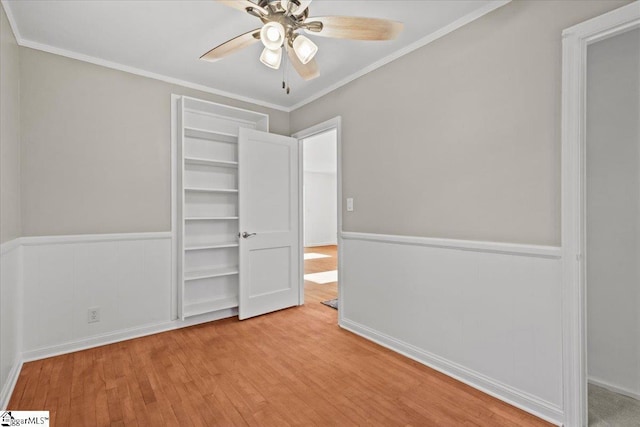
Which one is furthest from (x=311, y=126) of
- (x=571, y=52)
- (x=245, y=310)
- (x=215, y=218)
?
(x=571, y=52)

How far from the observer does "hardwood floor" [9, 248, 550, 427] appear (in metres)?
1.77

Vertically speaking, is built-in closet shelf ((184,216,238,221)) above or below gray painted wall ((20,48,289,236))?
below

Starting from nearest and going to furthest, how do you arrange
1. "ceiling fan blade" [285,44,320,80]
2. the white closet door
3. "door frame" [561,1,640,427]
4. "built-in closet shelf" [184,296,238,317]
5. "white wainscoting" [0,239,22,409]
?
1. "door frame" [561,1,640,427]
2. "white wainscoting" [0,239,22,409]
3. "ceiling fan blade" [285,44,320,80]
4. "built-in closet shelf" [184,296,238,317]
5. the white closet door

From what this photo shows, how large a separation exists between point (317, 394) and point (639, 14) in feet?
8.73

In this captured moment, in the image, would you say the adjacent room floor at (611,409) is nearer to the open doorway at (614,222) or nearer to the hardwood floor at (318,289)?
the open doorway at (614,222)

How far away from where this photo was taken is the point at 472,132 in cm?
211

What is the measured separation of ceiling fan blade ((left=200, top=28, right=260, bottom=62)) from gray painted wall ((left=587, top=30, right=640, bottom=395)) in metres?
2.20

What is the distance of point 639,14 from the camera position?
1452 millimetres

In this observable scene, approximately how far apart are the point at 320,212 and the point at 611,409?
9.08m

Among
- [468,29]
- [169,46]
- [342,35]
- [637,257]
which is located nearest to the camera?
[342,35]

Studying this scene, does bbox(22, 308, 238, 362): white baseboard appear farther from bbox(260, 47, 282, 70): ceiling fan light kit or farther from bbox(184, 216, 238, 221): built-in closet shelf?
bbox(260, 47, 282, 70): ceiling fan light kit

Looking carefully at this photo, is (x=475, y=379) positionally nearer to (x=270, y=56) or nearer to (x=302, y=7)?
(x=270, y=56)

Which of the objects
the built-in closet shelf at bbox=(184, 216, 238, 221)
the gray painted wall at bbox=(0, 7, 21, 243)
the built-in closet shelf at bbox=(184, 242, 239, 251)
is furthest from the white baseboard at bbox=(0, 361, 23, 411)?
the built-in closet shelf at bbox=(184, 216, 238, 221)

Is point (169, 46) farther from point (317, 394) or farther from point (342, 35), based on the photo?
point (317, 394)
